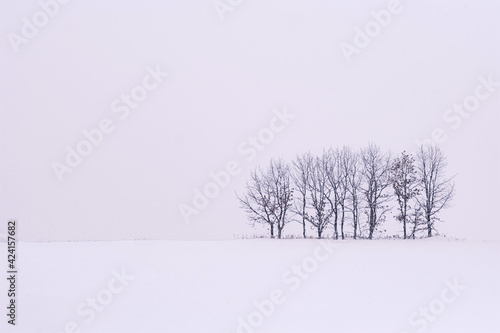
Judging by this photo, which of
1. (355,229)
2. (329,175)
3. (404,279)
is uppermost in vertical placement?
(329,175)

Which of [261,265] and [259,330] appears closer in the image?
[259,330]

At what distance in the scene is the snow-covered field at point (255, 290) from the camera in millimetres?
11648

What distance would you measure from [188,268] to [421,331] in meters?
8.43

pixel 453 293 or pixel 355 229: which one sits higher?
A: pixel 355 229

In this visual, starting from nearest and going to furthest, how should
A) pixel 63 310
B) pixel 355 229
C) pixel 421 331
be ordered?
pixel 421 331 → pixel 63 310 → pixel 355 229

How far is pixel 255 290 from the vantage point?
14.3 m

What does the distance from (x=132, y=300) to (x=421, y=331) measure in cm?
744

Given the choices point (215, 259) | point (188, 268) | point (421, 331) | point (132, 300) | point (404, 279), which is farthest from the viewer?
point (215, 259)

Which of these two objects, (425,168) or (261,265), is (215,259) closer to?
(261,265)

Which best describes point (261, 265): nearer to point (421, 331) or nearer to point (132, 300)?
point (132, 300)

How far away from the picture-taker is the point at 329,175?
1286 inches

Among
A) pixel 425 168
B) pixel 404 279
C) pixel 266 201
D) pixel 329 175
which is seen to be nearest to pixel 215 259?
pixel 404 279

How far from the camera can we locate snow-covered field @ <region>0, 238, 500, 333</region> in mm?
11648

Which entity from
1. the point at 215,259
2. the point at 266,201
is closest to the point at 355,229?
the point at 266,201
